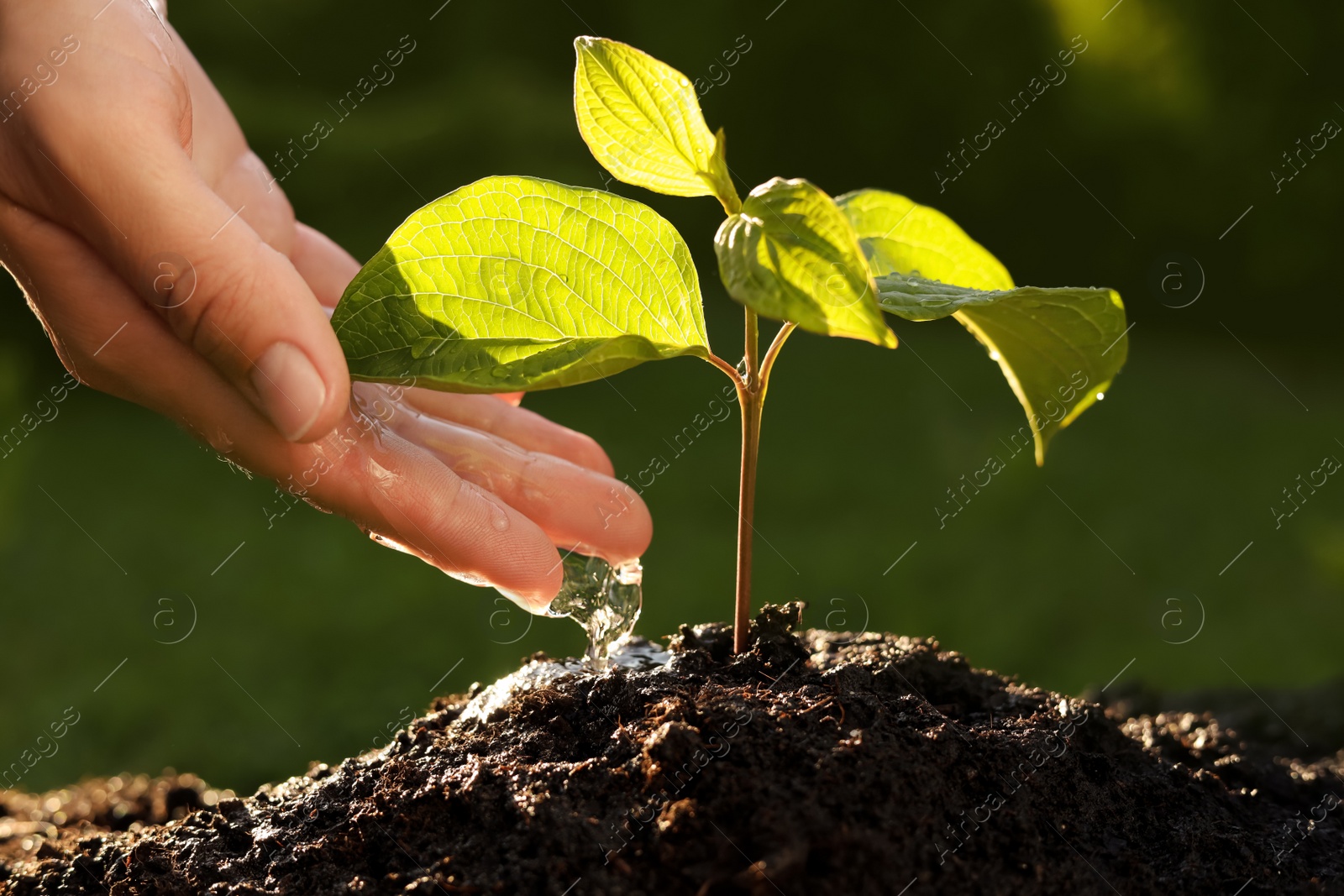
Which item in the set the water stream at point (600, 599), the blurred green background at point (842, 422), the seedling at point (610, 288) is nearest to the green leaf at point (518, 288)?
the seedling at point (610, 288)

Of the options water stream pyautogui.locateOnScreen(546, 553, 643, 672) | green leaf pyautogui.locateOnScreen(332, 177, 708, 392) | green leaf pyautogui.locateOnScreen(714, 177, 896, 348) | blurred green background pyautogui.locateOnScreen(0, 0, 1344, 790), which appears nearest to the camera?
green leaf pyautogui.locateOnScreen(714, 177, 896, 348)

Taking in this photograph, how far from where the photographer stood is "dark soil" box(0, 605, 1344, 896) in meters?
0.54

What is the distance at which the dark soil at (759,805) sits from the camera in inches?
21.2

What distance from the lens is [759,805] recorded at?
539mm

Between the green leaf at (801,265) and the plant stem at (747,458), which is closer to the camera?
the green leaf at (801,265)

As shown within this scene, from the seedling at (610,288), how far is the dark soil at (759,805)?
156 mm

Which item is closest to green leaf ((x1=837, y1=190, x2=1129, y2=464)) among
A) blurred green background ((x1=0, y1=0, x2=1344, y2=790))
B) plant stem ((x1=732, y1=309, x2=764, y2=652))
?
plant stem ((x1=732, y1=309, x2=764, y2=652))

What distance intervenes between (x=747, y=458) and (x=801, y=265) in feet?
0.59

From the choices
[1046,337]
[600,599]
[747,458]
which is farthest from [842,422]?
[1046,337]

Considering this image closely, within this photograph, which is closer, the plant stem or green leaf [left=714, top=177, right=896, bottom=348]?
green leaf [left=714, top=177, right=896, bottom=348]

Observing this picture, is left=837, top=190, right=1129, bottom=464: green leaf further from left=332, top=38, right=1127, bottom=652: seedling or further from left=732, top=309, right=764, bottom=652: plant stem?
left=732, top=309, right=764, bottom=652: plant stem

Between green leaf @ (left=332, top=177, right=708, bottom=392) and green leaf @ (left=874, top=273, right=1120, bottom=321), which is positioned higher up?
green leaf @ (left=874, top=273, right=1120, bottom=321)

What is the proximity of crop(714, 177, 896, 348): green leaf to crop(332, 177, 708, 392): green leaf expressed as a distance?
0.28 ft

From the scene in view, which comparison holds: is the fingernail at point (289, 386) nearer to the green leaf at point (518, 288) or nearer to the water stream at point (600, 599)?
the green leaf at point (518, 288)
